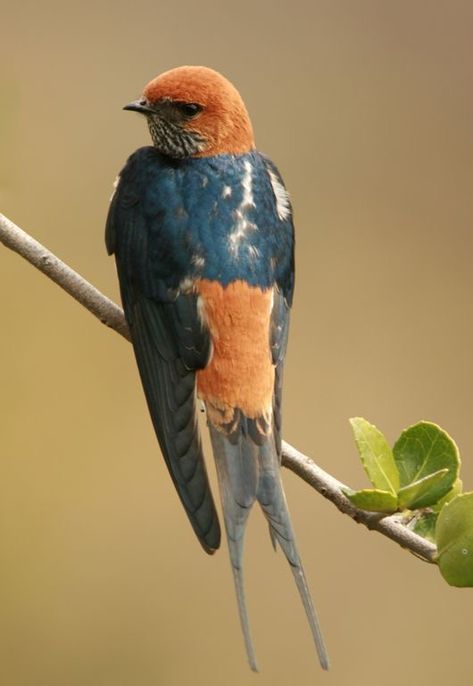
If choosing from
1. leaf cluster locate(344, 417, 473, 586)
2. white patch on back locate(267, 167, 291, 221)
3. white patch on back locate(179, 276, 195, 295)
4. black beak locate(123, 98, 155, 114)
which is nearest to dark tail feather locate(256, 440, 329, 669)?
leaf cluster locate(344, 417, 473, 586)

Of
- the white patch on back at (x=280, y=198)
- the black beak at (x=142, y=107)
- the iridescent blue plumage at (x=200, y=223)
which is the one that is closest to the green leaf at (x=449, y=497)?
the iridescent blue plumage at (x=200, y=223)

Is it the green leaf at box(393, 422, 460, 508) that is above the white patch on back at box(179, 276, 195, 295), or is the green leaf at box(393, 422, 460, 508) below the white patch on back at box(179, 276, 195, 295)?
below

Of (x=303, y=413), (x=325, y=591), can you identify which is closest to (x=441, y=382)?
(x=303, y=413)

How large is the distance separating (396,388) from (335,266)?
363mm

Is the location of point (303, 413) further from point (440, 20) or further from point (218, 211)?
point (218, 211)

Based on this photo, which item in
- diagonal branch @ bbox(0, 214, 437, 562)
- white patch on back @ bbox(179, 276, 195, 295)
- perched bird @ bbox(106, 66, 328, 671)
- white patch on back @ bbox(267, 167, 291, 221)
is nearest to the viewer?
diagonal branch @ bbox(0, 214, 437, 562)

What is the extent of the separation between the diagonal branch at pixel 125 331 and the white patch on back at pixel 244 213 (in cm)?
17

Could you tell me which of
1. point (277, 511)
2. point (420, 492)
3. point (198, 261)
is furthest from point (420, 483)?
point (198, 261)

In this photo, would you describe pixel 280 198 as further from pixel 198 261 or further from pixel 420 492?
pixel 420 492

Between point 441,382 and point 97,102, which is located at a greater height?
point 97,102

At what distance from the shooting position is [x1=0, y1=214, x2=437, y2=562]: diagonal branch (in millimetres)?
1205

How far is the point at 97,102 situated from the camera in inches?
135

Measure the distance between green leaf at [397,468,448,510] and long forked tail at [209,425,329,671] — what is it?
0.13 m

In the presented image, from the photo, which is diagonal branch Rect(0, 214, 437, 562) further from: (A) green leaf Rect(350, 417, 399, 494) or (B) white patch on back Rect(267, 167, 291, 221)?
(B) white patch on back Rect(267, 167, 291, 221)
